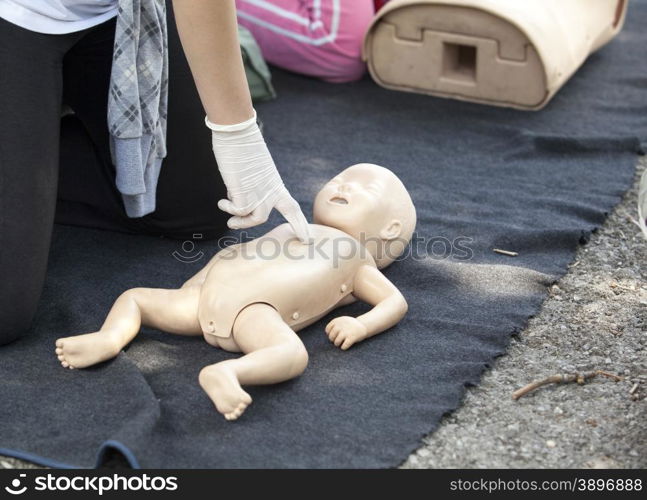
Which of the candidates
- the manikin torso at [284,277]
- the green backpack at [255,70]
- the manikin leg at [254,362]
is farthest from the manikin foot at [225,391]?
the green backpack at [255,70]

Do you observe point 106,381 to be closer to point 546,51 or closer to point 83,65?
point 83,65

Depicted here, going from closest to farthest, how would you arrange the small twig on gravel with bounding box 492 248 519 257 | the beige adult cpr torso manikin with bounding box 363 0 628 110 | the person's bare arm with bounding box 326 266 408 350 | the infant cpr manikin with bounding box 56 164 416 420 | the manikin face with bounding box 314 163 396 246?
1. the infant cpr manikin with bounding box 56 164 416 420
2. the person's bare arm with bounding box 326 266 408 350
3. the manikin face with bounding box 314 163 396 246
4. the small twig on gravel with bounding box 492 248 519 257
5. the beige adult cpr torso manikin with bounding box 363 0 628 110

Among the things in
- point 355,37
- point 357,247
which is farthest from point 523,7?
point 357,247

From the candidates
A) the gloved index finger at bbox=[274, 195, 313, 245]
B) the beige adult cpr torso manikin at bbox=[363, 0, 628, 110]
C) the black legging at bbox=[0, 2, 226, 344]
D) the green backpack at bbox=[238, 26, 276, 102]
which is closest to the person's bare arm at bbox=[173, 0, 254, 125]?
the gloved index finger at bbox=[274, 195, 313, 245]

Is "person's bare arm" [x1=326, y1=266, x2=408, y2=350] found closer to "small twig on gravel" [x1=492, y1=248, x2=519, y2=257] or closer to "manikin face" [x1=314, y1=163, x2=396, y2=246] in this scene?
"manikin face" [x1=314, y1=163, x2=396, y2=246]

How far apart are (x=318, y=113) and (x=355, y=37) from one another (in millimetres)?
279

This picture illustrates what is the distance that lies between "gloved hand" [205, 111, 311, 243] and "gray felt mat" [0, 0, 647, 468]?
0.71 feet

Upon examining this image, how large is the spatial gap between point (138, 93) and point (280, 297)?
47cm

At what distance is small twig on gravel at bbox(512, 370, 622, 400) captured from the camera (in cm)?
154

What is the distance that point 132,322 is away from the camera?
1617 mm

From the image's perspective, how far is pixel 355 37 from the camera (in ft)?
9.18

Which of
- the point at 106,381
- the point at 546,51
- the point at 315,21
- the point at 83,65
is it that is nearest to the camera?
the point at 106,381

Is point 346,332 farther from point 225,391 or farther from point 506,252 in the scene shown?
point 506,252

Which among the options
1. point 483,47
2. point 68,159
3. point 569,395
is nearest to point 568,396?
point 569,395
